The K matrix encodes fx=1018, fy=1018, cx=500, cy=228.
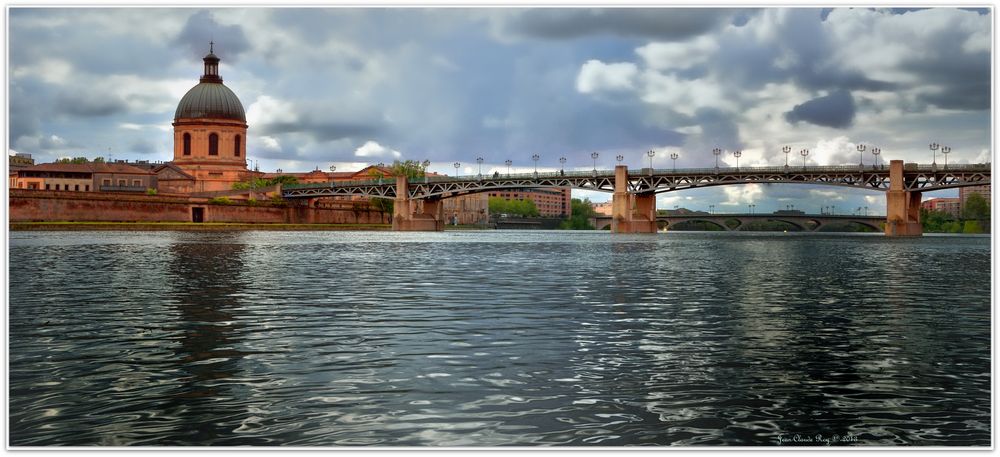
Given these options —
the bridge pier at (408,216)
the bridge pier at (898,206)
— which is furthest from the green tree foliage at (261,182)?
the bridge pier at (898,206)

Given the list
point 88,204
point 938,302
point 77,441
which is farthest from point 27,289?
point 88,204

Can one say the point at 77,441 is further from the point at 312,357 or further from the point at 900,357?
the point at 900,357

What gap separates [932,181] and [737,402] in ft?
428

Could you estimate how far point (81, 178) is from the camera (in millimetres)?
166000

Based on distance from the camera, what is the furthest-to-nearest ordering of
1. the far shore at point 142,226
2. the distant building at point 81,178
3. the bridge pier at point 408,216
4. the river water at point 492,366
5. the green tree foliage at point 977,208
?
the green tree foliage at point 977,208 → the distant building at point 81,178 → the bridge pier at point 408,216 → the far shore at point 142,226 → the river water at point 492,366

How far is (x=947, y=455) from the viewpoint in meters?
8.62

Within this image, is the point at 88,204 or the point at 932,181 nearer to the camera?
the point at 88,204

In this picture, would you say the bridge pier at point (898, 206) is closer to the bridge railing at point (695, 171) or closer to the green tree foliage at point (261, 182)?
the bridge railing at point (695, 171)

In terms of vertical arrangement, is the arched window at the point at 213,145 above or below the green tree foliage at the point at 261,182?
above

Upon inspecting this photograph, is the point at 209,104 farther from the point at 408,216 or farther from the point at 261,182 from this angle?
the point at 408,216

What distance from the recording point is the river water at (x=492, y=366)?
377 inches

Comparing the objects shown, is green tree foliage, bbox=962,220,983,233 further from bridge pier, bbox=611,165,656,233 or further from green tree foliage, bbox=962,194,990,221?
bridge pier, bbox=611,165,656,233

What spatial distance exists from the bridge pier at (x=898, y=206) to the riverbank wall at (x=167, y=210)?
89843 mm

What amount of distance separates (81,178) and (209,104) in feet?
87.4
